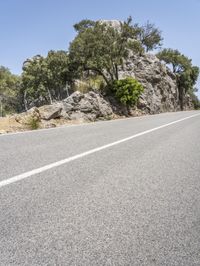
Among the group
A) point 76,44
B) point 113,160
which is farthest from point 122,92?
point 113,160

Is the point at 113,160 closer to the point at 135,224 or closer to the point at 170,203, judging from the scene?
the point at 170,203

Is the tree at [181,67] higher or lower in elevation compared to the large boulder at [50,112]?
higher

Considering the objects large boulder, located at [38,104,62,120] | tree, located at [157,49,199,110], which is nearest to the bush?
large boulder, located at [38,104,62,120]

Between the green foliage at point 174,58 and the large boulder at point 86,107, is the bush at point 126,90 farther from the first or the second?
the green foliage at point 174,58

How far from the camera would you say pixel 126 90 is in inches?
1103

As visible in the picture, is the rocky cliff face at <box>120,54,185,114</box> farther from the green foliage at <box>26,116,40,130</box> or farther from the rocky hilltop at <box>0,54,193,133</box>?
the green foliage at <box>26,116,40,130</box>

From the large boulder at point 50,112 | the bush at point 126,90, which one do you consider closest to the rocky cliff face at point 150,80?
the bush at point 126,90

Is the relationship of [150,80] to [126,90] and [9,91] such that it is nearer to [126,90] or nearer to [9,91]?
[126,90]

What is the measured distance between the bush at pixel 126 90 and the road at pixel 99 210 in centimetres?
2189

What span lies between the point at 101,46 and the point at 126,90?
407cm

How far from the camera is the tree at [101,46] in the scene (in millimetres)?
26844

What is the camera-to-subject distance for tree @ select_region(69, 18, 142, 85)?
88.1 ft

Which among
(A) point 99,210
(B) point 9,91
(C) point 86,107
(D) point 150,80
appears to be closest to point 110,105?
(C) point 86,107

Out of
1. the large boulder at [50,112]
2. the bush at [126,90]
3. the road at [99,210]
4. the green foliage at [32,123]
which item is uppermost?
the bush at [126,90]
